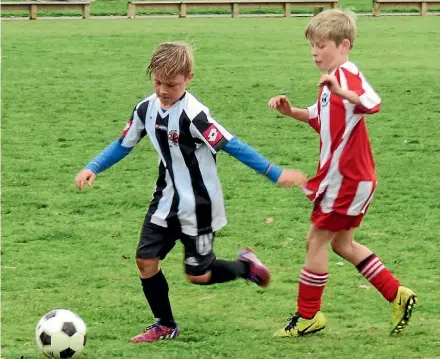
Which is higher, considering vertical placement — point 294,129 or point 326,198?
point 326,198

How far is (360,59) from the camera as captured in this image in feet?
59.9

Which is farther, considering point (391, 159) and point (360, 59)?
point (360, 59)

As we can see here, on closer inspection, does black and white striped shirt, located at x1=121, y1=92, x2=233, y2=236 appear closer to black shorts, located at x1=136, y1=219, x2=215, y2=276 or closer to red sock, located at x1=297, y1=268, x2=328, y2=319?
black shorts, located at x1=136, y1=219, x2=215, y2=276

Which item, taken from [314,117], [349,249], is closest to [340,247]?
[349,249]

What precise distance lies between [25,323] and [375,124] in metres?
7.27

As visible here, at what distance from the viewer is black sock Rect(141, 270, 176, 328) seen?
18.3 ft

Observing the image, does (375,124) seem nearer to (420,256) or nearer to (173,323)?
(420,256)

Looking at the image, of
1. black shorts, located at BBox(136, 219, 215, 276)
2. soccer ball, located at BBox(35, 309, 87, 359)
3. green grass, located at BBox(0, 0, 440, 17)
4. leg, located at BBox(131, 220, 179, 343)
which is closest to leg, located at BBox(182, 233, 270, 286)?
black shorts, located at BBox(136, 219, 215, 276)

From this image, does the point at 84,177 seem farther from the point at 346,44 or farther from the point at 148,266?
the point at 346,44

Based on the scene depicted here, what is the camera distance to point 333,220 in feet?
18.3

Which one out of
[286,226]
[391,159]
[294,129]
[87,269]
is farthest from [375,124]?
[87,269]

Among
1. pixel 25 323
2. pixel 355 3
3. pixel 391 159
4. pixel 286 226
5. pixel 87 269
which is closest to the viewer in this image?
pixel 25 323

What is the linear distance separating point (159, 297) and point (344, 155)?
4.09ft

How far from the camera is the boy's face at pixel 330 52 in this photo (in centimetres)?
554
